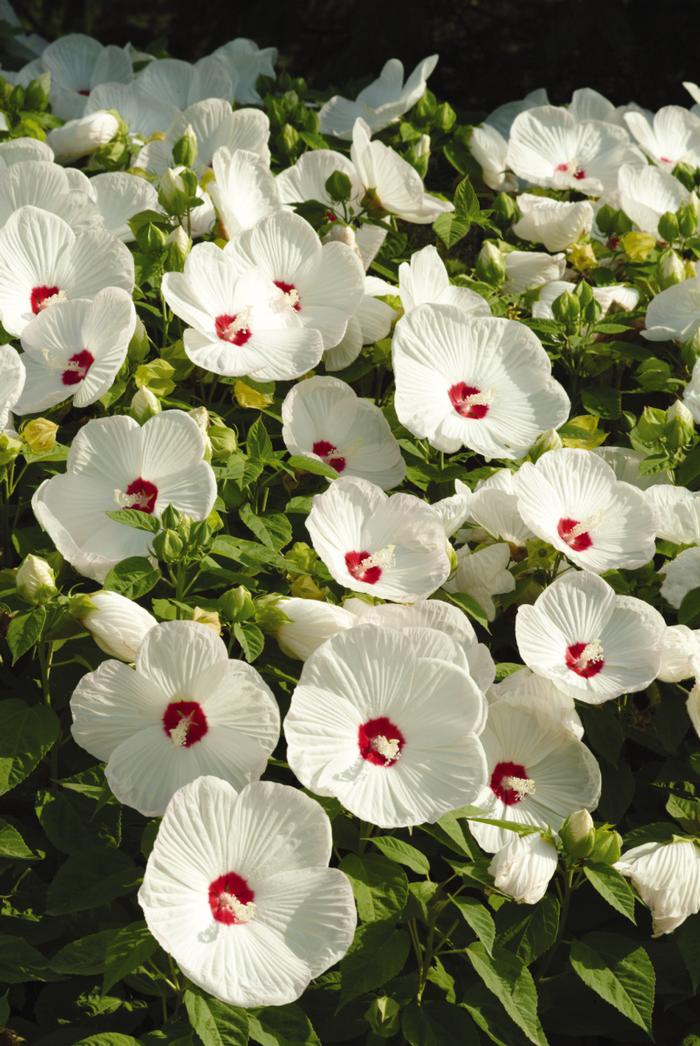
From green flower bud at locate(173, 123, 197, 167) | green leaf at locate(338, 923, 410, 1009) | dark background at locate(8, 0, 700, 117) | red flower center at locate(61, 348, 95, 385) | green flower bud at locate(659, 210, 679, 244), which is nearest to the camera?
green leaf at locate(338, 923, 410, 1009)

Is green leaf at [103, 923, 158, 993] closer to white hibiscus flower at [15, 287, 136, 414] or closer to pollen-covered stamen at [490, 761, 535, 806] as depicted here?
pollen-covered stamen at [490, 761, 535, 806]

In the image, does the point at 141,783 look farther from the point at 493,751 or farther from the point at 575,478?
the point at 575,478

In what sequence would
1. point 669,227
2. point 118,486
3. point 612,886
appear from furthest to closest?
point 669,227 → point 118,486 → point 612,886

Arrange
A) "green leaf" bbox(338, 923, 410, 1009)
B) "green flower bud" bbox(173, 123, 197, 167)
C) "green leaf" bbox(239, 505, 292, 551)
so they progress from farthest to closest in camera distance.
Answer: "green flower bud" bbox(173, 123, 197, 167) → "green leaf" bbox(239, 505, 292, 551) → "green leaf" bbox(338, 923, 410, 1009)

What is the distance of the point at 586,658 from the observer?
1795 millimetres

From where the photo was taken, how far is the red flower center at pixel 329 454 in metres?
2.08

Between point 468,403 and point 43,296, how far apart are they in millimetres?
673

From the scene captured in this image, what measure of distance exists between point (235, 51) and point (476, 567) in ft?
6.81

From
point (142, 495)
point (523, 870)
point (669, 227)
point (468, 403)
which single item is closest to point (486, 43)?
point (669, 227)

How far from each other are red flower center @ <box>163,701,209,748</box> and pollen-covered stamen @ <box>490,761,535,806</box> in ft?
1.30

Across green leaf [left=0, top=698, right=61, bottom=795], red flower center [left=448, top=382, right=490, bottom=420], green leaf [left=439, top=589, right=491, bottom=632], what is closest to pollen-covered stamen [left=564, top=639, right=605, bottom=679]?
green leaf [left=439, top=589, right=491, bottom=632]

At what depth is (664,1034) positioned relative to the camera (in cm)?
178

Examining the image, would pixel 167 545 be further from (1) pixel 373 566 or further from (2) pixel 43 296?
(2) pixel 43 296

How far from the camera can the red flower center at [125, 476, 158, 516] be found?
1824mm
